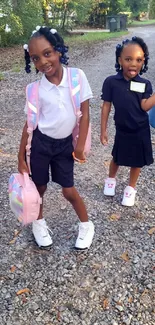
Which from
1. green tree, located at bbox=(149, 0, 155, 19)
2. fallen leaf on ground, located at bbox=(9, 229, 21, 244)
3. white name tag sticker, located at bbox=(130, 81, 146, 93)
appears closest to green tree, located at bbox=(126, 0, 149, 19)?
green tree, located at bbox=(149, 0, 155, 19)

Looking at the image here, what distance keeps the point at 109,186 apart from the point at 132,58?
1221 mm

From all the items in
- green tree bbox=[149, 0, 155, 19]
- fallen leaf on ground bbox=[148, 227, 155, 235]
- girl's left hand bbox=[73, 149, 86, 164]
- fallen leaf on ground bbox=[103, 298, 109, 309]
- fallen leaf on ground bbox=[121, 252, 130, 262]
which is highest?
girl's left hand bbox=[73, 149, 86, 164]

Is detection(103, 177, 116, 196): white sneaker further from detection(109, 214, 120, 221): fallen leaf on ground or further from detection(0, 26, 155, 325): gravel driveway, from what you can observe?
detection(109, 214, 120, 221): fallen leaf on ground

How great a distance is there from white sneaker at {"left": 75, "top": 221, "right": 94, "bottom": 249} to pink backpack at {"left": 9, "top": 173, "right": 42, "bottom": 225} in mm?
397

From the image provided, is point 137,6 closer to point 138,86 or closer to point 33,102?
point 138,86

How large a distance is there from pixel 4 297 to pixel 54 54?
1487 mm

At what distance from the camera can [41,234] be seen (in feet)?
9.20

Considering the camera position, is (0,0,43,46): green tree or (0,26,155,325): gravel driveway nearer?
(0,26,155,325): gravel driveway

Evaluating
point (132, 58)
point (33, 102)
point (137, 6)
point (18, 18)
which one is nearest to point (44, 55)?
point (33, 102)

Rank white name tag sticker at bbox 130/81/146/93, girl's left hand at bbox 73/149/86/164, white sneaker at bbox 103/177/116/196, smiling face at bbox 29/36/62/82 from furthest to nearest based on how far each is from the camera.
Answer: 1. white sneaker at bbox 103/177/116/196
2. white name tag sticker at bbox 130/81/146/93
3. girl's left hand at bbox 73/149/86/164
4. smiling face at bbox 29/36/62/82

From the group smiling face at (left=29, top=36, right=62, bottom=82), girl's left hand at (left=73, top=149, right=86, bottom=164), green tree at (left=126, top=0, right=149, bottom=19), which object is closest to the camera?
smiling face at (left=29, top=36, right=62, bottom=82)

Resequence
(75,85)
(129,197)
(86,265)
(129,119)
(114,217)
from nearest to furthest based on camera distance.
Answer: (75,85) → (86,265) → (129,119) → (114,217) → (129,197)

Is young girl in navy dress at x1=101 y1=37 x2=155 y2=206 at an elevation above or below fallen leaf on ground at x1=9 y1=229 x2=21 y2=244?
above

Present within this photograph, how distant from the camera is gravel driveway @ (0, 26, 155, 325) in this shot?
227cm
